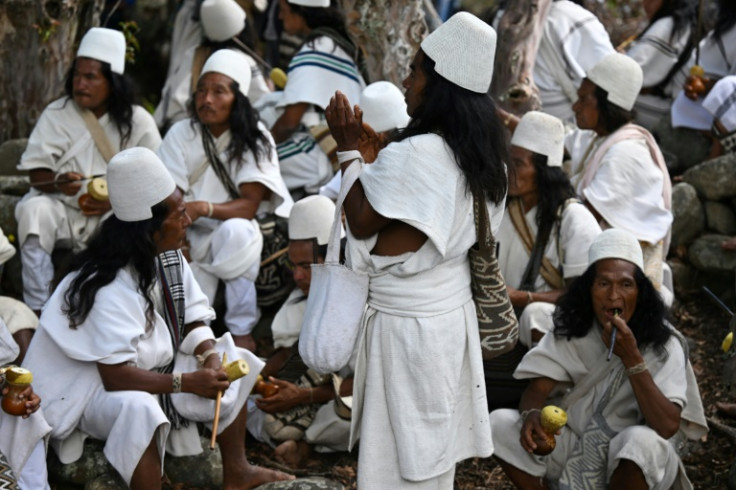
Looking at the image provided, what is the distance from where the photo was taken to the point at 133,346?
4.92 metres

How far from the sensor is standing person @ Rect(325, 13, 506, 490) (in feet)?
13.3

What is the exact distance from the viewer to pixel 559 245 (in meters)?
6.20

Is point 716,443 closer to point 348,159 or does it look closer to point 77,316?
point 348,159

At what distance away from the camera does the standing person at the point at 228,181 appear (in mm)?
6613

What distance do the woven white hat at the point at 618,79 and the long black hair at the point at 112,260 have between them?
2927 millimetres

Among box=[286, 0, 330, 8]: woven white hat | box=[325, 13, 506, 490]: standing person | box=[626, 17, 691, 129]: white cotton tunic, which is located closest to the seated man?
box=[325, 13, 506, 490]: standing person

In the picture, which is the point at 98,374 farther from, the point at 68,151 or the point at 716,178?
the point at 716,178

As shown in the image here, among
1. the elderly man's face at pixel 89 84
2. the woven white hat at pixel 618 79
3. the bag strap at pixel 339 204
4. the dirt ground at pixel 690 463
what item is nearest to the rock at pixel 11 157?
the elderly man's face at pixel 89 84

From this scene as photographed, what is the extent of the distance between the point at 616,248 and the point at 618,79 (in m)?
1.81

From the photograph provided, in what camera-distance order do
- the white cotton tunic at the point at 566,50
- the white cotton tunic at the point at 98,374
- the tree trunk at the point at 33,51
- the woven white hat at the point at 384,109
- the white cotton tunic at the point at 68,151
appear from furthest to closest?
the white cotton tunic at the point at 566,50 < the tree trunk at the point at 33,51 < the white cotton tunic at the point at 68,151 < the woven white hat at the point at 384,109 < the white cotton tunic at the point at 98,374

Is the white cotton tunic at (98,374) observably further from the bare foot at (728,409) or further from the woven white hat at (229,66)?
the bare foot at (728,409)

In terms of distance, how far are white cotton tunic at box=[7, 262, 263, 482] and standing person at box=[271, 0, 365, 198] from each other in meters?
2.49

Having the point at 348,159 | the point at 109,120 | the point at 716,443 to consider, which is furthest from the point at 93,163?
the point at 716,443

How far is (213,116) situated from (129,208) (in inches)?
76.9
